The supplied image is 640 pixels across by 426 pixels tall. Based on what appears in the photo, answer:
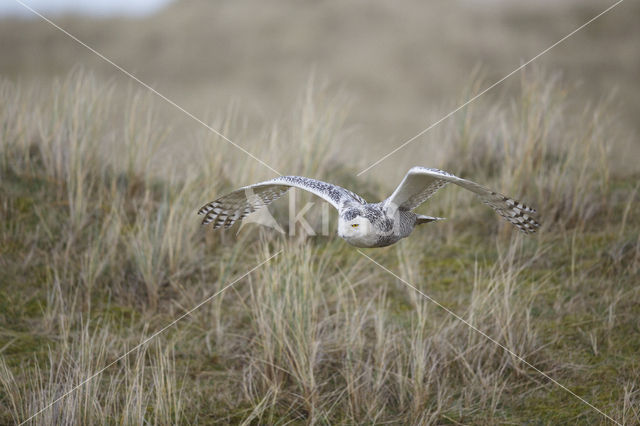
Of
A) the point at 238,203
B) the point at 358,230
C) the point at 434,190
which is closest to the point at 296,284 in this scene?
the point at 238,203

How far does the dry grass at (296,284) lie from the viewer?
468 centimetres

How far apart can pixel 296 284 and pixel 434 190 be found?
1808 mm

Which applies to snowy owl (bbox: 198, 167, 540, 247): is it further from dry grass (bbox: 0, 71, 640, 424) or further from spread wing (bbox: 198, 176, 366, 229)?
dry grass (bbox: 0, 71, 640, 424)

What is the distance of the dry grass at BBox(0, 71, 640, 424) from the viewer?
4.68 meters

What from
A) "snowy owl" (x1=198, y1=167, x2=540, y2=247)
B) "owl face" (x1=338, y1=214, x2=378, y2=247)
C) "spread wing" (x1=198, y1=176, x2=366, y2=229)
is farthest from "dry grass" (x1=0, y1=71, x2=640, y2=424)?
"owl face" (x1=338, y1=214, x2=378, y2=247)

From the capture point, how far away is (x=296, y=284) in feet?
16.8

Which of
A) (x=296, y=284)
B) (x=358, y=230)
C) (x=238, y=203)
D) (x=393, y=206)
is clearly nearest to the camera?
(x=358, y=230)

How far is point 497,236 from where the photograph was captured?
671cm

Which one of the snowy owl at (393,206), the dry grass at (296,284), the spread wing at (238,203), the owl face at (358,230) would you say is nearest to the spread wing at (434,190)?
the snowy owl at (393,206)

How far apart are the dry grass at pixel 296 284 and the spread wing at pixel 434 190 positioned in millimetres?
1354

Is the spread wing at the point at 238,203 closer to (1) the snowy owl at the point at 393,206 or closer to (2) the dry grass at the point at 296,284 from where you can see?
(1) the snowy owl at the point at 393,206

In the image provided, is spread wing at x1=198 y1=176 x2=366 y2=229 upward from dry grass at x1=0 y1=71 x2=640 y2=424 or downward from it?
upward

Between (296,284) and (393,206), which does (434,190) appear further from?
(296,284)

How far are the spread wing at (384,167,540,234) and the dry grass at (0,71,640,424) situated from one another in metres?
1.35
